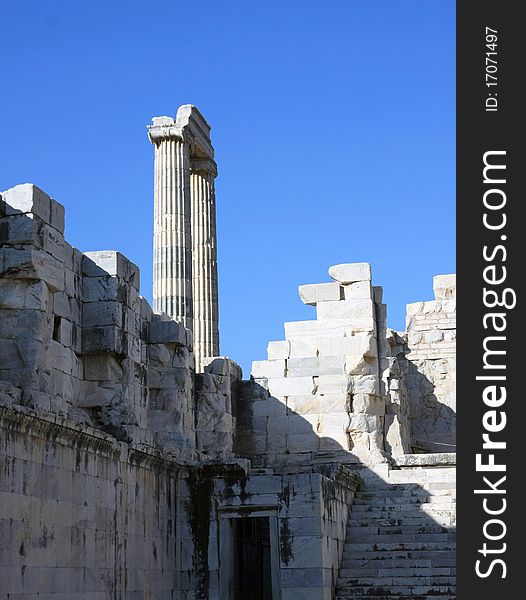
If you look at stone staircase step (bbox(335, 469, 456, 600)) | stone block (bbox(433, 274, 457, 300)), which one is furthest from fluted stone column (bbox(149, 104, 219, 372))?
stone staircase step (bbox(335, 469, 456, 600))

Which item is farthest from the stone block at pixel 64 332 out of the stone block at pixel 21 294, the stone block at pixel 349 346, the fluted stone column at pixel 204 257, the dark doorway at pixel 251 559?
the fluted stone column at pixel 204 257

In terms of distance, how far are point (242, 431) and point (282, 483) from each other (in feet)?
Result: 27.8

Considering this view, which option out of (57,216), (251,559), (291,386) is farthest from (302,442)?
(57,216)

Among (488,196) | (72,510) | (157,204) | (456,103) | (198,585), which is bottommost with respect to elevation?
(198,585)

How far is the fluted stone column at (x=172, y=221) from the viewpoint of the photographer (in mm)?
29797

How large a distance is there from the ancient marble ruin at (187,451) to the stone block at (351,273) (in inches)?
1.3

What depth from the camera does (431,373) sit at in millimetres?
32406

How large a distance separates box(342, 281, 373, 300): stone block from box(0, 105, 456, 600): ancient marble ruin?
54mm

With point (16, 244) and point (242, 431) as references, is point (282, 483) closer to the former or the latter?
point (16, 244)

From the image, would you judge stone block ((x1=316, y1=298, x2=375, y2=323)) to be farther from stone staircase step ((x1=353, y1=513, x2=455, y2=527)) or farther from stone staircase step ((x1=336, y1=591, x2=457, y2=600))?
stone staircase step ((x1=336, y1=591, x2=457, y2=600))

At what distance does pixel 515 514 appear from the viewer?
1205 centimetres

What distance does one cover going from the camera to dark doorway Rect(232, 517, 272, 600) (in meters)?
20.9

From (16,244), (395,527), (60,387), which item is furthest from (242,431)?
(16,244)

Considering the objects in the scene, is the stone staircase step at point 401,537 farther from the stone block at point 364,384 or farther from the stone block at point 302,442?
the stone block at point 364,384
